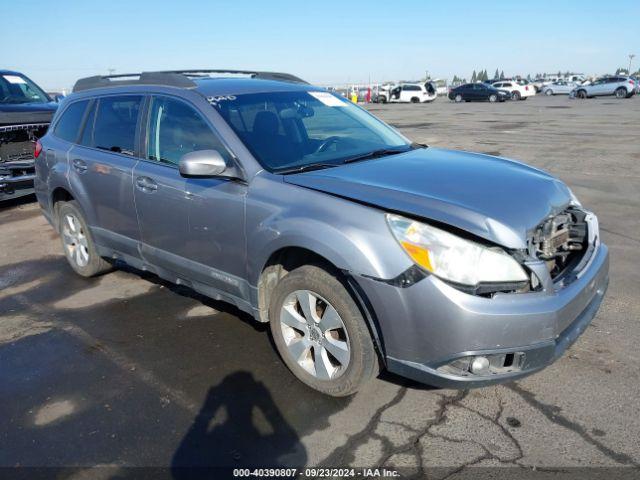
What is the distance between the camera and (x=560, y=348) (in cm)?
268

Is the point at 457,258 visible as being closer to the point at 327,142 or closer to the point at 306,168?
the point at 306,168

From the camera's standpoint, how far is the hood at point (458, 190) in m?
2.63

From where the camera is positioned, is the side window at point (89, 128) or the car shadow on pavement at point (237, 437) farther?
Result: the side window at point (89, 128)

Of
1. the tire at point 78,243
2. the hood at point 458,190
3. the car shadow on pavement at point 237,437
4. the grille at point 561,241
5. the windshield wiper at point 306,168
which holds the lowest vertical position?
the car shadow on pavement at point 237,437

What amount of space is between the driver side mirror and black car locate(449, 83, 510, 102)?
4290cm

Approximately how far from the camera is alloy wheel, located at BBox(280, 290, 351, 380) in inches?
118

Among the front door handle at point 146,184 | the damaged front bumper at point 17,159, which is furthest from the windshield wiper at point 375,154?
the damaged front bumper at point 17,159

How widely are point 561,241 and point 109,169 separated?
11.4 feet

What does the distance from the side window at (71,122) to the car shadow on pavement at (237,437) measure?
10.3 ft

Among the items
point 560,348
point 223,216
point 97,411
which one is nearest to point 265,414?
point 97,411

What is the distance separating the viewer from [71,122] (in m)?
5.10

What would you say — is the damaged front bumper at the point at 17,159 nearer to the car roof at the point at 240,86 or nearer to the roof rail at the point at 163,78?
the roof rail at the point at 163,78

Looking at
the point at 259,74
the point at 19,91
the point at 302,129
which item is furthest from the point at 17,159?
the point at 302,129

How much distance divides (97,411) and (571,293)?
2769 millimetres
